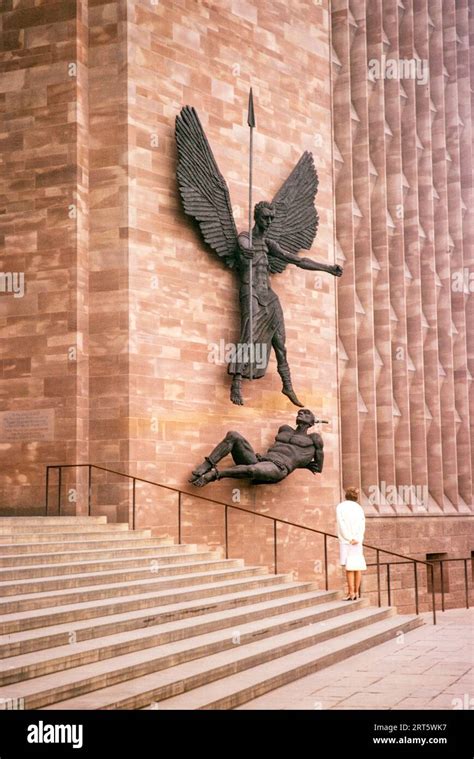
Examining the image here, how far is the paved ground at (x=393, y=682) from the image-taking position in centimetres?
854

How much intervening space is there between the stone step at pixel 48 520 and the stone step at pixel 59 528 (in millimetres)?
28

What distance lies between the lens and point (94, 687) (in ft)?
25.2

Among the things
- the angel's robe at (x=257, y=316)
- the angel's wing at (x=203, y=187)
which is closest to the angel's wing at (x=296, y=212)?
the angel's robe at (x=257, y=316)

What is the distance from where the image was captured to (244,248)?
17328 millimetres

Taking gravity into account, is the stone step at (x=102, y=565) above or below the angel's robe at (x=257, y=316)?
below

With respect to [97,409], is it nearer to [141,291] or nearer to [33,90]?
[141,291]

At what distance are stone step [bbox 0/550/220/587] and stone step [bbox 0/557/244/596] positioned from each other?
0.09 m

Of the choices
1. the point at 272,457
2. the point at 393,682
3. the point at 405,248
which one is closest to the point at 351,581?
the point at 272,457

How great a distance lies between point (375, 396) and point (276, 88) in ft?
22.3

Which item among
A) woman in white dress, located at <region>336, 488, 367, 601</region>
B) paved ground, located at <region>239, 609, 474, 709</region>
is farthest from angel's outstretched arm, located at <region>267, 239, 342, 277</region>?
paved ground, located at <region>239, 609, 474, 709</region>

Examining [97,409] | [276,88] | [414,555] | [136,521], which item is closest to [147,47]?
[276,88]

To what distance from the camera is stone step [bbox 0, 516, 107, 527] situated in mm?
12906

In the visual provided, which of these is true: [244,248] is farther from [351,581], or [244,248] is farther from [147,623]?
[147,623]

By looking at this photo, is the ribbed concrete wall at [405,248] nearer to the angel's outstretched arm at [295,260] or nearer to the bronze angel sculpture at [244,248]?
the bronze angel sculpture at [244,248]
